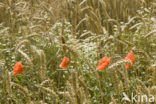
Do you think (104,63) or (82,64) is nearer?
(104,63)

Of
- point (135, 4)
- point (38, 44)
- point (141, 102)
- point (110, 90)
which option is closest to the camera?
point (141, 102)

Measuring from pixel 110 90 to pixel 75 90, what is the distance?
1.12 m

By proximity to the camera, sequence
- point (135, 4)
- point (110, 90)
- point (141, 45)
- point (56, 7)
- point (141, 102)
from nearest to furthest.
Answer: point (141, 102)
point (110, 90)
point (141, 45)
point (135, 4)
point (56, 7)

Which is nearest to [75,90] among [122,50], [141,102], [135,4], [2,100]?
[141,102]

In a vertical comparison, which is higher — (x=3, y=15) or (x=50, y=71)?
(x=3, y=15)

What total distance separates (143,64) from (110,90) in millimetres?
483

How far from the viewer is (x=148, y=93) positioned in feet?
3.92

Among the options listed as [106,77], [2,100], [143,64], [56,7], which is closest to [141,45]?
[143,64]

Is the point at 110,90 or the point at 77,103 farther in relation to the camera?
the point at 110,90

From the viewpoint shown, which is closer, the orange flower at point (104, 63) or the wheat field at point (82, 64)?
the wheat field at point (82, 64)

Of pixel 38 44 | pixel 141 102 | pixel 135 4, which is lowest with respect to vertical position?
pixel 141 102

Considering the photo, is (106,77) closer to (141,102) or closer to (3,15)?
(141,102)

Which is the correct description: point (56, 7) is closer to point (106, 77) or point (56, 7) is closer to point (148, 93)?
point (106, 77)

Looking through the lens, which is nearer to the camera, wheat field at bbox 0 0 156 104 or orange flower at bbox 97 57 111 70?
wheat field at bbox 0 0 156 104
